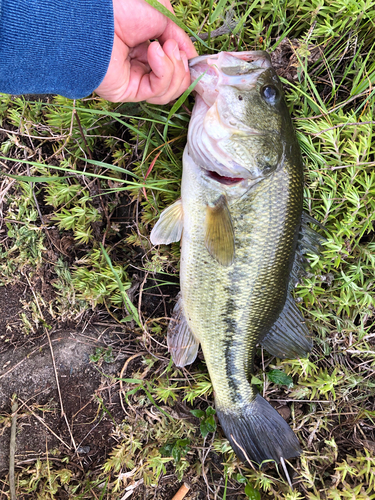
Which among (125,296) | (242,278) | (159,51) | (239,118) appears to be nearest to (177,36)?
(159,51)

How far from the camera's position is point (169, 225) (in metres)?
2.01

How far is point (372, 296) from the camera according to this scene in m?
2.23

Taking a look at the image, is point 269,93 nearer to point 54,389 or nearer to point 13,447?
point 54,389

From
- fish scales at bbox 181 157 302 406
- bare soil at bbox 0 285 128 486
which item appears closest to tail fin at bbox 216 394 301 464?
fish scales at bbox 181 157 302 406

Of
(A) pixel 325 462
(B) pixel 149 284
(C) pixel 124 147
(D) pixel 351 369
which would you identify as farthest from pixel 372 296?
(C) pixel 124 147

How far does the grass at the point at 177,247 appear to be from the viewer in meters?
2.05

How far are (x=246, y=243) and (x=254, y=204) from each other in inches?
9.3

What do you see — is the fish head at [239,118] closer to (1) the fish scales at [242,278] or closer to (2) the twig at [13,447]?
(1) the fish scales at [242,278]

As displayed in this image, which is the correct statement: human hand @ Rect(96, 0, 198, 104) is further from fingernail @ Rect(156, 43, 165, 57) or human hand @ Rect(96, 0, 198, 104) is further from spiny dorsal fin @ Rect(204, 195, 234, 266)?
spiny dorsal fin @ Rect(204, 195, 234, 266)

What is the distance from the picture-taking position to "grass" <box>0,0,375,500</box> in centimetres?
205

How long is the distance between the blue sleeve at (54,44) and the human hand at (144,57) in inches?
3.5

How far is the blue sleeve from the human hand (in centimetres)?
9

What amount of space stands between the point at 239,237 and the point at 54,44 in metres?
1.38

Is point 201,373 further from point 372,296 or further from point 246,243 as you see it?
point 372,296
